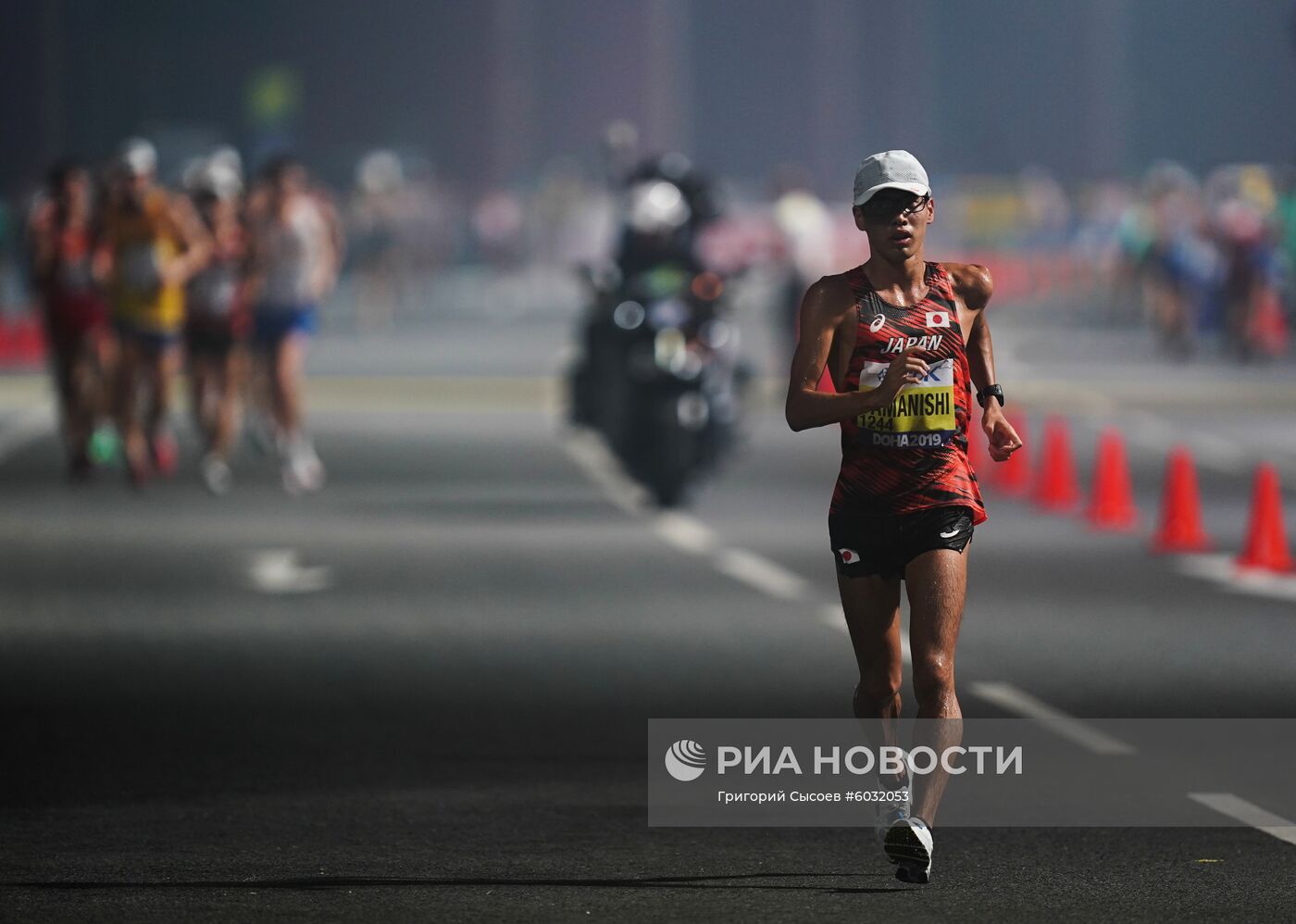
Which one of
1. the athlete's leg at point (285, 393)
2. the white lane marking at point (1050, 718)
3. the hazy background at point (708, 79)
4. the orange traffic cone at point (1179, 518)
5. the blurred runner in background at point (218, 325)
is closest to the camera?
the white lane marking at point (1050, 718)

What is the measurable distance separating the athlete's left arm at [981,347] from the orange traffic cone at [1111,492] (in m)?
12.0

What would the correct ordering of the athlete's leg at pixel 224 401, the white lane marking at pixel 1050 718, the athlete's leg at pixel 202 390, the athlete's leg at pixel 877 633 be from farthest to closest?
the athlete's leg at pixel 202 390, the athlete's leg at pixel 224 401, the white lane marking at pixel 1050 718, the athlete's leg at pixel 877 633

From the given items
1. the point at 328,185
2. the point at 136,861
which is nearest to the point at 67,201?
the point at 136,861

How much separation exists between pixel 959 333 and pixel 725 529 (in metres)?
11.6

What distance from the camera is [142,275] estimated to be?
22703 mm

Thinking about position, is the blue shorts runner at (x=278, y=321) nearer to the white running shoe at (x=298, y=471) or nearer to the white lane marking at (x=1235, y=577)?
the white running shoe at (x=298, y=471)

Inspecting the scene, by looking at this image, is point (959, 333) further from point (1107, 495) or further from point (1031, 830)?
point (1107, 495)

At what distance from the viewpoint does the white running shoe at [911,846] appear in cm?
856

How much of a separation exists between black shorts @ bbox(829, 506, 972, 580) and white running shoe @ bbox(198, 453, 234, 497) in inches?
553

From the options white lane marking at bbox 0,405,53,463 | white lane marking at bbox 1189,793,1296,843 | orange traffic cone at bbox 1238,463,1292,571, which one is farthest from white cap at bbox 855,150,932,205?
white lane marking at bbox 0,405,53,463

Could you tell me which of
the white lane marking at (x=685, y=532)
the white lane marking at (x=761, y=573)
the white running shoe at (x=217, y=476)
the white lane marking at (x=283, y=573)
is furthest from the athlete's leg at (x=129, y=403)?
the white lane marking at (x=761, y=573)

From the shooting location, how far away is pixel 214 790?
10461mm

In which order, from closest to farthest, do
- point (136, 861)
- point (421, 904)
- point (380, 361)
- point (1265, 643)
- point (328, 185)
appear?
point (421, 904) → point (136, 861) → point (1265, 643) → point (380, 361) → point (328, 185)

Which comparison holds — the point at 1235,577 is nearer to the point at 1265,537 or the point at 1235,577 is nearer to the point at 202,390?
the point at 1265,537
